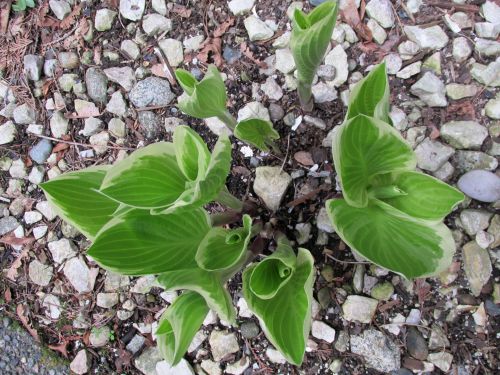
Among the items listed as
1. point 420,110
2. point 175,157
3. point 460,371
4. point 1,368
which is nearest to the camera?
point 175,157

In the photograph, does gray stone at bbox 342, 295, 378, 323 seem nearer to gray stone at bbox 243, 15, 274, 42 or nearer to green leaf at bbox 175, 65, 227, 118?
green leaf at bbox 175, 65, 227, 118

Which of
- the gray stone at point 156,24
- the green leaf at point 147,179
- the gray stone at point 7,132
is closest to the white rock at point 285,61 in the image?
the gray stone at point 156,24

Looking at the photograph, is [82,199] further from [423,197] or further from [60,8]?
[60,8]

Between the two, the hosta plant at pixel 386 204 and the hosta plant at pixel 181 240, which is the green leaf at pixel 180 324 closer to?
the hosta plant at pixel 181 240

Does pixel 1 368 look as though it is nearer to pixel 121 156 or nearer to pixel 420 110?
pixel 121 156

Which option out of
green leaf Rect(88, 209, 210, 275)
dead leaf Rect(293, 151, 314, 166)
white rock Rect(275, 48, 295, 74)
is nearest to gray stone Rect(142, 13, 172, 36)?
white rock Rect(275, 48, 295, 74)

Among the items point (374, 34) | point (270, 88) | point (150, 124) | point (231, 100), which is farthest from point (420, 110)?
point (150, 124)
